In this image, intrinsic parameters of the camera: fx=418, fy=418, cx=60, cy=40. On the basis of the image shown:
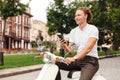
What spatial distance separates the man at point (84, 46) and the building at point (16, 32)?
77485mm

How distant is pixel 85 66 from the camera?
18.6 ft

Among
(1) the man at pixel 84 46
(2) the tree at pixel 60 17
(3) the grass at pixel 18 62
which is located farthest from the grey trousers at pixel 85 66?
(2) the tree at pixel 60 17

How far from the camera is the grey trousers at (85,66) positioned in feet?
18.1

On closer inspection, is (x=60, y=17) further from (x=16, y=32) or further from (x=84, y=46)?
(x=16, y=32)

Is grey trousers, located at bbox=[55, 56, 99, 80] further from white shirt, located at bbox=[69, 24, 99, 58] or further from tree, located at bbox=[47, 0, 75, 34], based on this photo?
tree, located at bbox=[47, 0, 75, 34]

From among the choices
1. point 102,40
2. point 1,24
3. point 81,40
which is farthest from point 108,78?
point 1,24

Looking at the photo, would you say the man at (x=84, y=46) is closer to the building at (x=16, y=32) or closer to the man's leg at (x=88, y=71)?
the man's leg at (x=88, y=71)

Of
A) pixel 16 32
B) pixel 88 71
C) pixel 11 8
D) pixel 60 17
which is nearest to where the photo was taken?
pixel 88 71

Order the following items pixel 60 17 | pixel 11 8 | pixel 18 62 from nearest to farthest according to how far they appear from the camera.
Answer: pixel 18 62 < pixel 60 17 < pixel 11 8

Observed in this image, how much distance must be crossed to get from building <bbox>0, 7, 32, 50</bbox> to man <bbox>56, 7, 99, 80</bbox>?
3051 inches

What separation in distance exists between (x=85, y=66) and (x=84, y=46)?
28cm

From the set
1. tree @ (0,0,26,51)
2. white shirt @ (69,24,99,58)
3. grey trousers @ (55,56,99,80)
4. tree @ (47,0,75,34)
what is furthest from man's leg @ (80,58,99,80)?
tree @ (0,0,26,51)

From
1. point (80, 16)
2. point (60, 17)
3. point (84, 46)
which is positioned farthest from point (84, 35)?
point (60, 17)

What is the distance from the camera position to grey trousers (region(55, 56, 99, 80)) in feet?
18.1
